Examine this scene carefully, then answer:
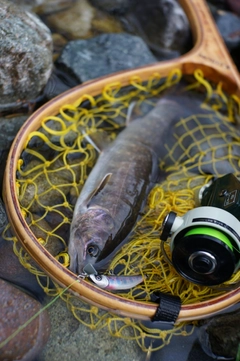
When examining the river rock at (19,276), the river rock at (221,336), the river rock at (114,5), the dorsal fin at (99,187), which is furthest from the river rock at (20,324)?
the river rock at (114,5)

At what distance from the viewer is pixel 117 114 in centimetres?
463

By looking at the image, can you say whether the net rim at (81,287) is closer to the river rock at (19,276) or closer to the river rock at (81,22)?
the river rock at (19,276)

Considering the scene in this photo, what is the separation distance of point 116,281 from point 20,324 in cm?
70

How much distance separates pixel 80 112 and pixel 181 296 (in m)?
1.93

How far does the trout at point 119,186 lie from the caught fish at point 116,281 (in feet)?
0.48

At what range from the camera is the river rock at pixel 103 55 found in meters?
4.88

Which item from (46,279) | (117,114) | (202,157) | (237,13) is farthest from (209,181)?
(237,13)

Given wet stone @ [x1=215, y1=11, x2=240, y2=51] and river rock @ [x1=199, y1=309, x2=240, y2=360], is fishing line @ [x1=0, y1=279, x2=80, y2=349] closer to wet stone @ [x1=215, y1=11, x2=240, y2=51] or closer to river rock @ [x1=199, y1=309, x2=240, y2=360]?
river rock @ [x1=199, y1=309, x2=240, y2=360]

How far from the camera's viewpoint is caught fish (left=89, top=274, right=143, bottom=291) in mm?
3242

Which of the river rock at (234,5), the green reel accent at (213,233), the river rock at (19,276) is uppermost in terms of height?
the green reel accent at (213,233)

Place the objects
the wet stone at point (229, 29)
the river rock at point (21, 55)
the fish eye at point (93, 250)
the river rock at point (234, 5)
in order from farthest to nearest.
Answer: the river rock at point (234, 5) → the wet stone at point (229, 29) → the river rock at point (21, 55) → the fish eye at point (93, 250)

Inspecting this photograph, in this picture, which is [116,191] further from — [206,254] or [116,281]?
[206,254]

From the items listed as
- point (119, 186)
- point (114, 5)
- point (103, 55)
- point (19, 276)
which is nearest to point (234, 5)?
point (114, 5)

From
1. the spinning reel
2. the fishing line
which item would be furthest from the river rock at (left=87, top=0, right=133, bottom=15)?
the fishing line
